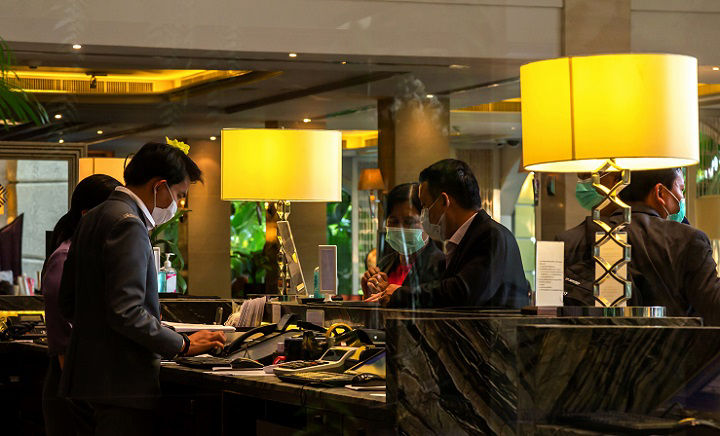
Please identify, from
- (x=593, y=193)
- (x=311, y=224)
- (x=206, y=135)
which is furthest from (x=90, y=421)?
(x=206, y=135)

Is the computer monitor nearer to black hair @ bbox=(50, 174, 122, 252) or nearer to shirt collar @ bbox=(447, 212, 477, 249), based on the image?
black hair @ bbox=(50, 174, 122, 252)

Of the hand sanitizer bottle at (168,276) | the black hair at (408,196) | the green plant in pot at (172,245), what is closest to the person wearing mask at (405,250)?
the black hair at (408,196)

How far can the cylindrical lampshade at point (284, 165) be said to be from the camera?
3672 millimetres

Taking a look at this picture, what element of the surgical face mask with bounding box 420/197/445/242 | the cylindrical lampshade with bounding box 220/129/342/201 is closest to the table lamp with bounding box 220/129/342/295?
the cylindrical lampshade with bounding box 220/129/342/201

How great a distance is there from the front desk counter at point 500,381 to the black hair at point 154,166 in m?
0.49

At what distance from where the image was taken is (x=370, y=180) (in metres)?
6.18

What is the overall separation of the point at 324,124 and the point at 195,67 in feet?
2.77

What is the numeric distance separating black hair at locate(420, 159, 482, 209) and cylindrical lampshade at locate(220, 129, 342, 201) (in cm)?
50

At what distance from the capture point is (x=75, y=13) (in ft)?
18.3

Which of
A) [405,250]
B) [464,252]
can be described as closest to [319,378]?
[464,252]

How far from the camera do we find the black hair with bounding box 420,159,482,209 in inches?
123

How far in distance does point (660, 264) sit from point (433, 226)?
721 millimetres

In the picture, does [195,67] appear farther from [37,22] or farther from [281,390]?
[281,390]

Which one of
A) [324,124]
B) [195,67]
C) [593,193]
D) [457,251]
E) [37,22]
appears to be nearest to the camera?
[457,251]
